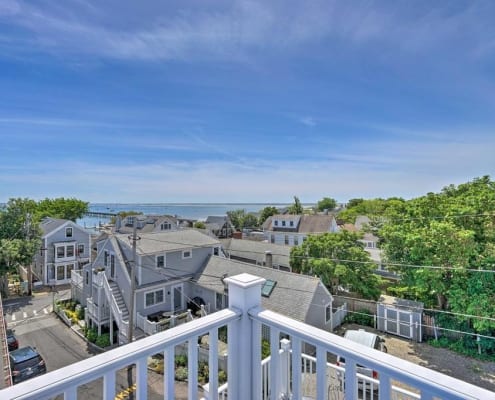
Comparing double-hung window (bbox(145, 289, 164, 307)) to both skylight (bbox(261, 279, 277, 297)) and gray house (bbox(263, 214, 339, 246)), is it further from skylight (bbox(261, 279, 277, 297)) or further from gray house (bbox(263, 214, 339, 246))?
gray house (bbox(263, 214, 339, 246))

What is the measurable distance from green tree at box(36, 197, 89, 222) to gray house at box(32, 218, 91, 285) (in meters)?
10.0

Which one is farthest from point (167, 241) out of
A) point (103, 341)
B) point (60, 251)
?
point (60, 251)

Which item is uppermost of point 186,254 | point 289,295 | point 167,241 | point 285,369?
point 285,369

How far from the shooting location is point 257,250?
1955 centimetres

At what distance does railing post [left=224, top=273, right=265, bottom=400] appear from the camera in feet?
5.47

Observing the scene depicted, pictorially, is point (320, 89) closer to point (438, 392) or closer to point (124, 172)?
point (438, 392)

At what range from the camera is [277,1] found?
17.6 ft

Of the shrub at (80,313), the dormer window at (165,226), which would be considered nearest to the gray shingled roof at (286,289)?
the shrub at (80,313)

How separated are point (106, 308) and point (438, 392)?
1395 centimetres

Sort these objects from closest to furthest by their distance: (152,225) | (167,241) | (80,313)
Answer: (167,241), (80,313), (152,225)

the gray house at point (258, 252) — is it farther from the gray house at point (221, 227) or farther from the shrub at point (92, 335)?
the gray house at point (221, 227)

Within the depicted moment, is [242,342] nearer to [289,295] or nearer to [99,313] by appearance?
[289,295]

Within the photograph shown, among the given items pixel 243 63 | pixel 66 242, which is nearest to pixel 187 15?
pixel 243 63

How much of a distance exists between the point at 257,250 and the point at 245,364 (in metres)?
18.1
